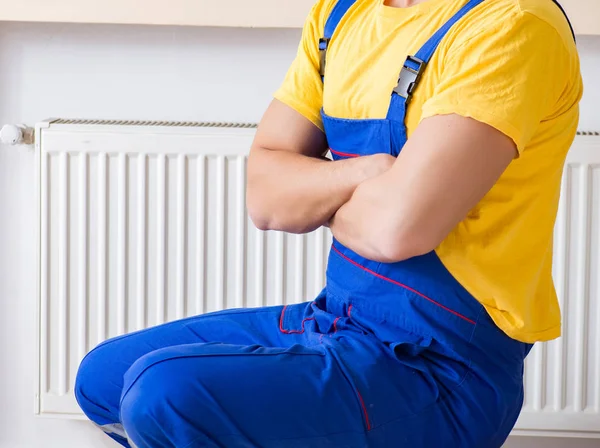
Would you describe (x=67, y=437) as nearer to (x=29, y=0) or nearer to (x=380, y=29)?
(x=29, y=0)

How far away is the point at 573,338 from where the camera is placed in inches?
72.7

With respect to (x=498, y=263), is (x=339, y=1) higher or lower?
higher

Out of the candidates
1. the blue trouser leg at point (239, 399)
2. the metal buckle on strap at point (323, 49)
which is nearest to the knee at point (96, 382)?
the blue trouser leg at point (239, 399)

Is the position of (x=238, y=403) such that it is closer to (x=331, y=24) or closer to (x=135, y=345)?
(x=135, y=345)

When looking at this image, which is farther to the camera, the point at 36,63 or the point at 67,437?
the point at 67,437

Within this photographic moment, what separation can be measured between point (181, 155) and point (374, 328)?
2.88 feet

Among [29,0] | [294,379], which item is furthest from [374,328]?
[29,0]

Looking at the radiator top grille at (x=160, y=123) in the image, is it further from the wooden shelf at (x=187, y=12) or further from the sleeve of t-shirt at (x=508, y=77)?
the sleeve of t-shirt at (x=508, y=77)

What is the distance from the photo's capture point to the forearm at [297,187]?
105cm

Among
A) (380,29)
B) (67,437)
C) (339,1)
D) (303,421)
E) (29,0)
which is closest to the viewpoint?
(303,421)

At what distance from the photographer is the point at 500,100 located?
0.93 m

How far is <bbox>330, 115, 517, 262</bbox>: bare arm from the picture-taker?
0.92 meters

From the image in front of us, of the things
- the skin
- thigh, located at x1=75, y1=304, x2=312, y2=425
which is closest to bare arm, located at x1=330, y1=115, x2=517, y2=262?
the skin

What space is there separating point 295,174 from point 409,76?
7.9 inches
